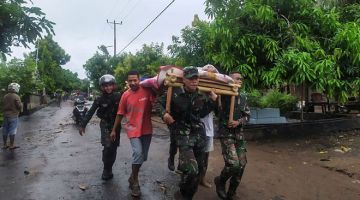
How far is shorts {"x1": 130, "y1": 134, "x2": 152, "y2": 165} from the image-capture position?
552cm

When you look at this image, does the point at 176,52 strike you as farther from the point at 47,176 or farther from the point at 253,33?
the point at 47,176

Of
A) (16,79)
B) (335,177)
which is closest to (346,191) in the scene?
(335,177)

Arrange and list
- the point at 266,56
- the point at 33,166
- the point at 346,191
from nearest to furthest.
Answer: the point at 346,191 < the point at 33,166 < the point at 266,56

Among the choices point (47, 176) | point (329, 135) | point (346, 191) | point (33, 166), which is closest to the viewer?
point (346, 191)

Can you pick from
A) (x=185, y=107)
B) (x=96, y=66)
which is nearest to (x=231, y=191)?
(x=185, y=107)

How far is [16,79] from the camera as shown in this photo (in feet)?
72.6

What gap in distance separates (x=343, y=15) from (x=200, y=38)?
4.18m

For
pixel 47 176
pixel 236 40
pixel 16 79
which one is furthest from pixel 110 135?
pixel 16 79

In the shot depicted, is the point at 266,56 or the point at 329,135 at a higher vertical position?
the point at 266,56

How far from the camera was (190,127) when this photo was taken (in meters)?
5.04

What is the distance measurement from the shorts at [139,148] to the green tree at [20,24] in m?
3.48

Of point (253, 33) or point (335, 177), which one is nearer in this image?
point (335, 177)

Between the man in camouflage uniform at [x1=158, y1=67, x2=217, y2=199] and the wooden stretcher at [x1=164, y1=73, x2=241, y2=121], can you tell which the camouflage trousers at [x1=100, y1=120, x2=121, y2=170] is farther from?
the wooden stretcher at [x1=164, y1=73, x2=241, y2=121]

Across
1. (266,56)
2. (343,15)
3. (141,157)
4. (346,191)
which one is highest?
(343,15)
